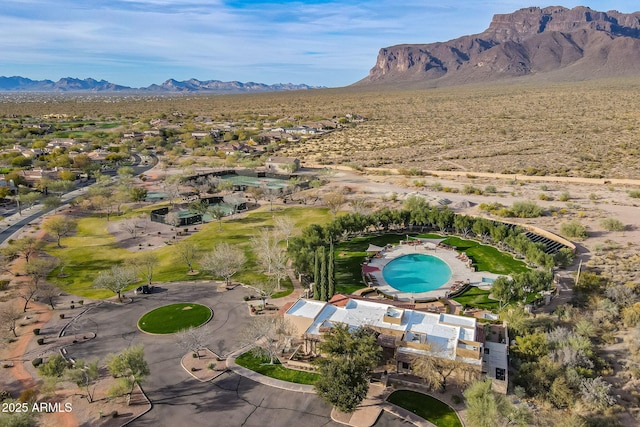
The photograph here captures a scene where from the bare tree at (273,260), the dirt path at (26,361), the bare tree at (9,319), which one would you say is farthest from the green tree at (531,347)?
the bare tree at (9,319)

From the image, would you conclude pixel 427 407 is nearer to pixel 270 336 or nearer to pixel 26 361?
pixel 270 336

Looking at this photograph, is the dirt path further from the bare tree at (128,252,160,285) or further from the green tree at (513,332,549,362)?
the green tree at (513,332,549,362)

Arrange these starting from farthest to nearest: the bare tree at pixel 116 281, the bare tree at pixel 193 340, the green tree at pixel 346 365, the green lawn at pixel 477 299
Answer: the bare tree at pixel 116 281 → the green lawn at pixel 477 299 → the bare tree at pixel 193 340 → the green tree at pixel 346 365

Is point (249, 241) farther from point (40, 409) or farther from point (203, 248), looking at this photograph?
point (40, 409)

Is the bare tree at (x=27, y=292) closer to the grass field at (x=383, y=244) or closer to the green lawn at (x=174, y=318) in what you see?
the green lawn at (x=174, y=318)

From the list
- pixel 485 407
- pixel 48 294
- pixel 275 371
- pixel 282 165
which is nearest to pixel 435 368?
pixel 485 407

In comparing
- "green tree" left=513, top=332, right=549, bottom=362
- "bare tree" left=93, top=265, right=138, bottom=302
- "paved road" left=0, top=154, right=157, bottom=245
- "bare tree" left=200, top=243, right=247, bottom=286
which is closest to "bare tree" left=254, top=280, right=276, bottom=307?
"bare tree" left=200, top=243, right=247, bottom=286

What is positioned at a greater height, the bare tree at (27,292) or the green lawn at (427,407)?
the bare tree at (27,292)
